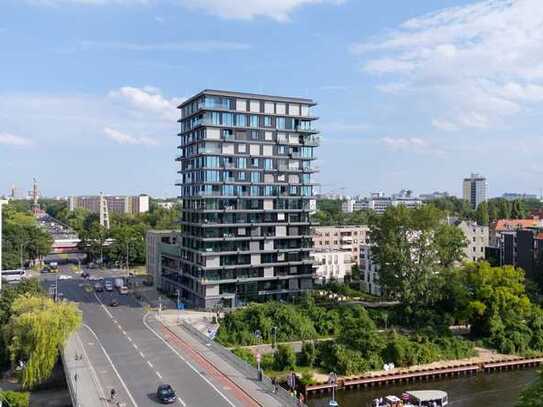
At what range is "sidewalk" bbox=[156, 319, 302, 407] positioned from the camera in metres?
32.1

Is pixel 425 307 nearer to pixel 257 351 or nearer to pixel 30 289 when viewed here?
pixel 257 351

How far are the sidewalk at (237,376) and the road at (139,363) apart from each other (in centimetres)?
109

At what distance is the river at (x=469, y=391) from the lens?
139 ft

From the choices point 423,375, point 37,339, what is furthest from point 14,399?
point 423,375

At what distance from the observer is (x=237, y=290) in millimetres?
65500

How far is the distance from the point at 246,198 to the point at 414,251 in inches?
822

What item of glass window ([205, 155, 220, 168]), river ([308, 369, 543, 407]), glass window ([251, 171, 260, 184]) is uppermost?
glass window ([205, 155, 220, 168])

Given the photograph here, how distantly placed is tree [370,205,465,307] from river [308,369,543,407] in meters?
11.7

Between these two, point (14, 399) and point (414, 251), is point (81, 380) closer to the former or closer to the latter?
point (14, 399)

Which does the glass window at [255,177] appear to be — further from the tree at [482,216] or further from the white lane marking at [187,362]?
the tree at [482,216]

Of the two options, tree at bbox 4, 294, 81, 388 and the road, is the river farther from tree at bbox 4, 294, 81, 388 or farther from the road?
tree at bbox 4, 294, 81, 388

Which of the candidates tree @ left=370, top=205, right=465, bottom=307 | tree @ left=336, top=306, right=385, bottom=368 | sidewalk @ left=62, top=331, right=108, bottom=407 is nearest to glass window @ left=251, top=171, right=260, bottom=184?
tree @ left=370, top=205, right=465, bottom=307

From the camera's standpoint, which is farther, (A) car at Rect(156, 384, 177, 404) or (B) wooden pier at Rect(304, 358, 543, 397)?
(B) wooden pier at Rect(304, 358, 543, 397)

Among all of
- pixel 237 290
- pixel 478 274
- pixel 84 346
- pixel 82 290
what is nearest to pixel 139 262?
pixel 82 290
